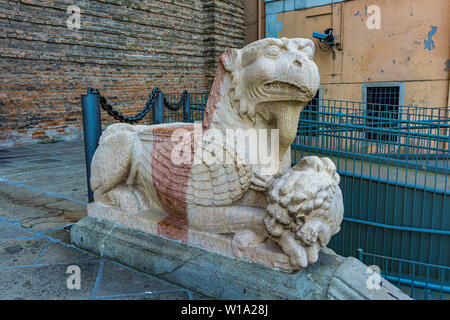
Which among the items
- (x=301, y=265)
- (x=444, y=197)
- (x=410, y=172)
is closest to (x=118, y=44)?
(x=410, y=172)

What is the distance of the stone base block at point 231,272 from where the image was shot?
67.9 inches

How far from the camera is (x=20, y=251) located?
8.48ft

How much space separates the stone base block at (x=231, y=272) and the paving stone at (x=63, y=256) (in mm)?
127

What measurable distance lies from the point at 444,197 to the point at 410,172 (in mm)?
1446

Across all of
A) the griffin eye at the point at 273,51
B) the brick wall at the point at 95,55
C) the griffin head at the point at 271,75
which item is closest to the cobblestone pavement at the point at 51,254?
the griffin head at the point at 271,75

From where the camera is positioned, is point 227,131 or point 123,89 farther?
point 123,89

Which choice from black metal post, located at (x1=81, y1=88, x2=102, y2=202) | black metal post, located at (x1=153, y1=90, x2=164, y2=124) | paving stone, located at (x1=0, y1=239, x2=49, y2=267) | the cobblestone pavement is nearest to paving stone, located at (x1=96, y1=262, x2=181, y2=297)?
the cobblestone pavement

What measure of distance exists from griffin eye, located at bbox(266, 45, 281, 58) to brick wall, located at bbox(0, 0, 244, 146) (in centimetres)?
686

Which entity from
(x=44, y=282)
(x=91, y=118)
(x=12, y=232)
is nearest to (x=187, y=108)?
(x=91, y=118)

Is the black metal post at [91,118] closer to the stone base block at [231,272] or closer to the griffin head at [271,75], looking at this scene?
the stone base block at [231,272]

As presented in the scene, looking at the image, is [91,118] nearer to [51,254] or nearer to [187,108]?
[51,254]

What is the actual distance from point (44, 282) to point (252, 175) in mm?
1428
